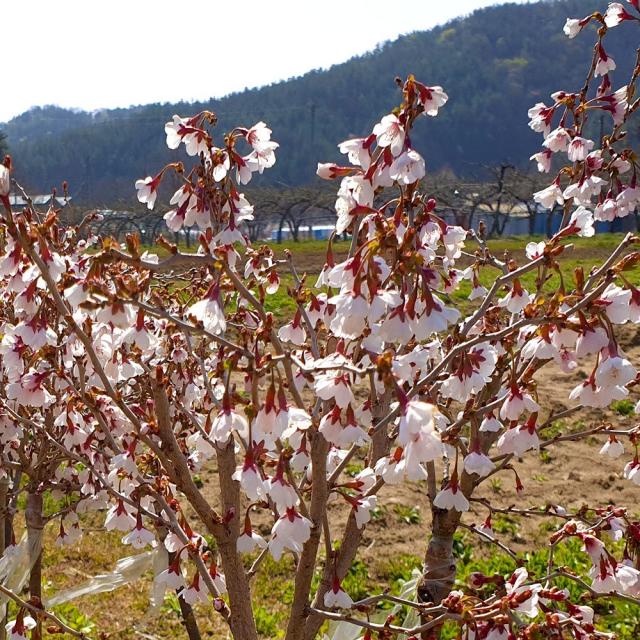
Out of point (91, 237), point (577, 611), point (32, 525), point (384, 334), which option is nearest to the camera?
point (384, 334)

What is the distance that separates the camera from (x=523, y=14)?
507 feet

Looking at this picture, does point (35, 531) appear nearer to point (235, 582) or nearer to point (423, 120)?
point (235, 582)

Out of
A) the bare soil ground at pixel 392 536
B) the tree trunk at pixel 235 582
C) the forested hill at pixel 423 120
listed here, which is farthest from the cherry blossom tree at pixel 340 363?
the forested hill at pixel 423 120

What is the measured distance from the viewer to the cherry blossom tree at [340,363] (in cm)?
163

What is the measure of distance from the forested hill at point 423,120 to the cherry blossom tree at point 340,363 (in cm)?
10852

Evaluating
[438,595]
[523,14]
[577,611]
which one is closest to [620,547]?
[438,595]

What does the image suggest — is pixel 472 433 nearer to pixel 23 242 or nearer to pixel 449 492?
pixel 449 492

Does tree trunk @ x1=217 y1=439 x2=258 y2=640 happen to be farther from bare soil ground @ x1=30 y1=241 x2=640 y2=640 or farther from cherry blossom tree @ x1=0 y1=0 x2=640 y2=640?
bare soil ground @ x1=30 y1=241 x2=640 y2=640

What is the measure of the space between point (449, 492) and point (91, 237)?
381 cm

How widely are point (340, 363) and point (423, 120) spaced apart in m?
140

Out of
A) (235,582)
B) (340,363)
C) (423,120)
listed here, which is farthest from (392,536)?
(423,120)

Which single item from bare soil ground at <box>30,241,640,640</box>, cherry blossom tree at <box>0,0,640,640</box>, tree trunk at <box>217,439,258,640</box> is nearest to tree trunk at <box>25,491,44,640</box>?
cherry blossom tree at <box>0,0,640,640</box>

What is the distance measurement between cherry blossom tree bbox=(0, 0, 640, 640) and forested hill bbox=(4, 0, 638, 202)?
10852 centimetres

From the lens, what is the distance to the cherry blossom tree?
5.34ft
